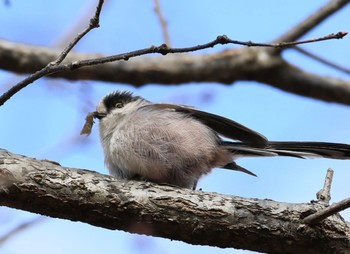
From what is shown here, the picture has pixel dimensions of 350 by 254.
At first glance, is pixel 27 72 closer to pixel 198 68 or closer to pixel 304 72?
pixel 198 68

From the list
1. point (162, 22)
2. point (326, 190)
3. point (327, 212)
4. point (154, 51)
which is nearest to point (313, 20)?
point (162, 22)

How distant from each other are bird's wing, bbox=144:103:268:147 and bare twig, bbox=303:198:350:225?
2.51 feet

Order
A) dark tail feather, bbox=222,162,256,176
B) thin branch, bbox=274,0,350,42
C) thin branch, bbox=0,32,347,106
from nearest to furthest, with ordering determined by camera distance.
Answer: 1. thin branch, bbox=0,32,347,106
2. dark tail feather, bbox=222,162,256,176
3. thin branch, bbox=274,0,350,42

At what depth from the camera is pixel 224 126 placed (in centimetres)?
384

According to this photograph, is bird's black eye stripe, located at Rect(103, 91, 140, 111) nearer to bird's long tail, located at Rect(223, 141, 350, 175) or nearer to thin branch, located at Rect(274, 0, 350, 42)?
bird's long tail, located at Rect(223, 141, 350, 175)

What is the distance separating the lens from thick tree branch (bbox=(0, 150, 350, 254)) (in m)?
3.02

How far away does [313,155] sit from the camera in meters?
3.65

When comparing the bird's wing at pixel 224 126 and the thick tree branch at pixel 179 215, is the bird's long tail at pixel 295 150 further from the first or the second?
the thick tree branch at pixel 179 215

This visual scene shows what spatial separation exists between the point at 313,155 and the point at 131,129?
1025 mm

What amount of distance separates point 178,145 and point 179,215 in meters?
0.63

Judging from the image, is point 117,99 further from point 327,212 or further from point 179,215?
point 327,212

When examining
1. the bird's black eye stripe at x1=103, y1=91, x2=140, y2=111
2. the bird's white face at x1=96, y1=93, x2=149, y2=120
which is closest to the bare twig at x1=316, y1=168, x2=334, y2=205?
the bird's white face at x1=96, y1=93, x2=149, y2=120

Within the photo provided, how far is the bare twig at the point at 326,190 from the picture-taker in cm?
315

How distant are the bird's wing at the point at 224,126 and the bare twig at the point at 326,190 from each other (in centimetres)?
59
